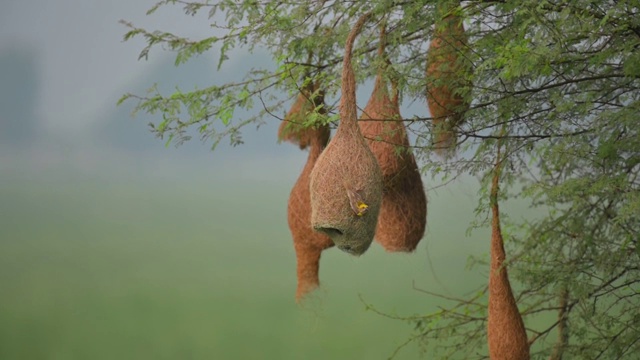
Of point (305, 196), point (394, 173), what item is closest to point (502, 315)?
point (394, 173)

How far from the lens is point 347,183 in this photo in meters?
3.38

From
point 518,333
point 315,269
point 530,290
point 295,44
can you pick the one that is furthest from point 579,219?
point 295,44

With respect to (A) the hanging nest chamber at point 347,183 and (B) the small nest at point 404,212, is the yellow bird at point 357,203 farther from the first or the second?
(B) the small nest at point 404,212

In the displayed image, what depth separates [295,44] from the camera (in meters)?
4.21

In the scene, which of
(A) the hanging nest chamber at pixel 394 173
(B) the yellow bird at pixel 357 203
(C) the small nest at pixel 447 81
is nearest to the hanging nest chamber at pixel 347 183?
(B) the yellow bird at pixel 357 203

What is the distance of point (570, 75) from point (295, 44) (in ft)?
3.65

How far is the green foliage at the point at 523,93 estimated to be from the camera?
3.49m

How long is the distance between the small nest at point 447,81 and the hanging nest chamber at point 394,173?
5.8 inches

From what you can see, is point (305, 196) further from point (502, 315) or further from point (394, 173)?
point (502, 315)

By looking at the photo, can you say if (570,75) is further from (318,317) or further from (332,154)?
(318,317)

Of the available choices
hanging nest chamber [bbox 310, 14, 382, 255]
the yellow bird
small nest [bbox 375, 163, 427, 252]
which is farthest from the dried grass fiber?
the yellow bird

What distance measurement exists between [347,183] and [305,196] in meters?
0.86

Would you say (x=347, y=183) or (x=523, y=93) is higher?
(x=523, y=93)

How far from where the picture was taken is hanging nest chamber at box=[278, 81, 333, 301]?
422cm
